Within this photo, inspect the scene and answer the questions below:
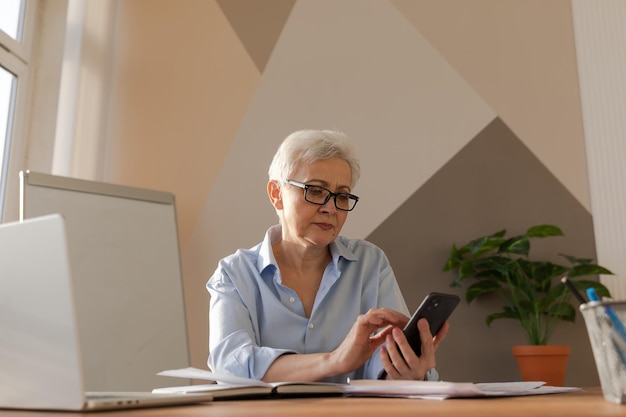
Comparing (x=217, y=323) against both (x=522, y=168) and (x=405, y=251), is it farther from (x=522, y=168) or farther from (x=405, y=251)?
(x=522, y=168)

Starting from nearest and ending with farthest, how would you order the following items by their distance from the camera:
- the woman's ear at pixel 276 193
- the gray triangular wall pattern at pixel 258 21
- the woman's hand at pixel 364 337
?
1. the woman's hand at pixel 364 337
2. the woman's ear at pixel 276 193
3. the gray triangular wall pattern at pixel 258 21

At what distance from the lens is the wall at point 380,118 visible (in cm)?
313

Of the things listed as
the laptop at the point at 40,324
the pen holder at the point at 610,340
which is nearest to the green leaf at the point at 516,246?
the pen holder at the point at 610,340

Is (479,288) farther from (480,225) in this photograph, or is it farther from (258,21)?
Answer: (258,21)

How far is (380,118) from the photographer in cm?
324

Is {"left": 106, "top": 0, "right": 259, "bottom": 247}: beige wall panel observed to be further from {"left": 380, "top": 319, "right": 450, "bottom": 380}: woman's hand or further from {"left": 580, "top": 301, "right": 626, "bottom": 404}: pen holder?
{"left": 580, "top": 301, "right": 626, "bottom": 404}: pen holder

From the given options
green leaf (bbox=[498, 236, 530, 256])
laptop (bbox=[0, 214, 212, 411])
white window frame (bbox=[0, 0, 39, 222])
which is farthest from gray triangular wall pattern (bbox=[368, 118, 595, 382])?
laptop (bbox=[0, 214, 212, 411])

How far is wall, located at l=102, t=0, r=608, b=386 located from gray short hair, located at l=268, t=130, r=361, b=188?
3.94 ft

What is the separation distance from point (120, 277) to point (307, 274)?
0.94 metres

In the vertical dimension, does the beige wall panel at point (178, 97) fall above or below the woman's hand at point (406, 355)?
above

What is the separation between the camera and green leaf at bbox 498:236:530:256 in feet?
9.21

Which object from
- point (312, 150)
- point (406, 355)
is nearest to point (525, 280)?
point (312, 150)

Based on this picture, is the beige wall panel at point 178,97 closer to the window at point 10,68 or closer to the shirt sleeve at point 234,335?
the window at point 10,68

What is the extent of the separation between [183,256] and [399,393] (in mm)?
2194
